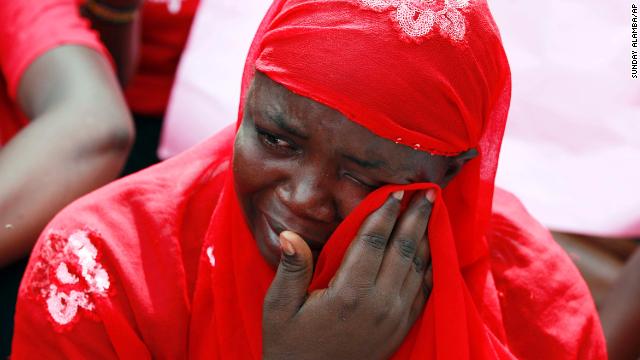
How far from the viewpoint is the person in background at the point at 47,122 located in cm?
205

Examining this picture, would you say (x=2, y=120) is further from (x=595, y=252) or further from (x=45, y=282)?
(x=595, y=252)

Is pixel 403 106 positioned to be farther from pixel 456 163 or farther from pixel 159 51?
pixel 159 51

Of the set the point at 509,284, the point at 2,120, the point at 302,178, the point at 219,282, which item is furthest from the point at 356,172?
the point at 2,120

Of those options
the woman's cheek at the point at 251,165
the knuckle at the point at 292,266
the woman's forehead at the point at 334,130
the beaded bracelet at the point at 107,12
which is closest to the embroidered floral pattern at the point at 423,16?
the woman's forehead at the point at 334,130

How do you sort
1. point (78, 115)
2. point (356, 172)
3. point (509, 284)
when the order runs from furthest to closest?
point (78, 115) < point (509, 284) < point (356, 172)

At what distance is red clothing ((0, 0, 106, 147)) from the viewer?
2.31 meters

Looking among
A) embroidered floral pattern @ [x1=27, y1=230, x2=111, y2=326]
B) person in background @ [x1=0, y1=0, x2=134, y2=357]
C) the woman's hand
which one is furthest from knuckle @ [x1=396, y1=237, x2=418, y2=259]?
person in background @ [x1=0, y1=0, x2=134, y2=357]

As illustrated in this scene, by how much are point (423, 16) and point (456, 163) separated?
0.87 ft

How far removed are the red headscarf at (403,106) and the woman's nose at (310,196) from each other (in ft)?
0.13

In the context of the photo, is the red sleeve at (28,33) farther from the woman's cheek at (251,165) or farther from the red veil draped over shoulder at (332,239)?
the woman's cheek at (251,165)

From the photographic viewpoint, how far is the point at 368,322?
1502 millimetres

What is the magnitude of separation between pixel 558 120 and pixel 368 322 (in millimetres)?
1424

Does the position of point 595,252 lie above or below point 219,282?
below

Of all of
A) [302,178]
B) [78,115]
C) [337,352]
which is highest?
[302,178]
